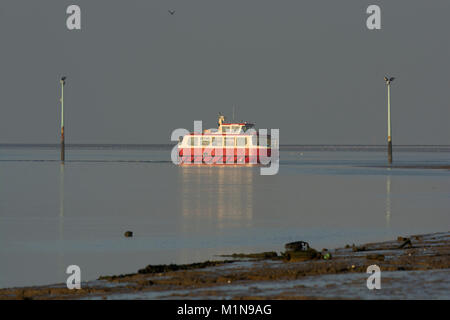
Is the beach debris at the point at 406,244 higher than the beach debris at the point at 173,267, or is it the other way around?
the beach debris at the point at 406,244

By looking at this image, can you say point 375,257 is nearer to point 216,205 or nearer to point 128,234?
point 128,234

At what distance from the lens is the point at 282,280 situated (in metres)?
14.4

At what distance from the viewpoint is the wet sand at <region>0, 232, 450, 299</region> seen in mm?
12906

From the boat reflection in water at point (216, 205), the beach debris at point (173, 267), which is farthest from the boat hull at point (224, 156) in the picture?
the beach debris at point (173, 267)

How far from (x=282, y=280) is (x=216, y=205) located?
69.6 feet

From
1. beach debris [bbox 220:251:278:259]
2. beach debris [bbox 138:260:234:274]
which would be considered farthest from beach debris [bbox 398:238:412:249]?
beach debris [bbox 138:260:234:274]

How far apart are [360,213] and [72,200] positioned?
13157 millimetres

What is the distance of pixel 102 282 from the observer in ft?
49.1

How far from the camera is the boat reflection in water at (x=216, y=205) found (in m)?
27.5

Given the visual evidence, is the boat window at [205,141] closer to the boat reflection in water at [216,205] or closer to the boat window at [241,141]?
the boat window at [241,141]

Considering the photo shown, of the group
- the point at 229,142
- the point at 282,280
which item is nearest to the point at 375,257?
the point at 282,280

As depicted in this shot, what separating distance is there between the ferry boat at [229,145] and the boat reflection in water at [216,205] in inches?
1181
